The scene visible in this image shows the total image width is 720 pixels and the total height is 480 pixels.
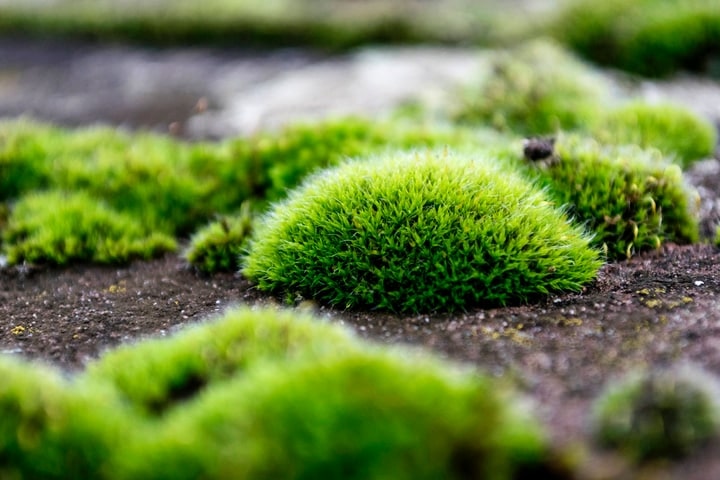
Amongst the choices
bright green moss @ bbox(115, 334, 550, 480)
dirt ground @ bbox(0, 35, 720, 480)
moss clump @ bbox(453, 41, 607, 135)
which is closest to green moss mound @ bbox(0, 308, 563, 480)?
bright green moss @ bbox(115, 334, 550, 480)

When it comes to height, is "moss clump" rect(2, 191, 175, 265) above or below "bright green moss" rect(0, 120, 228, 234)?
below

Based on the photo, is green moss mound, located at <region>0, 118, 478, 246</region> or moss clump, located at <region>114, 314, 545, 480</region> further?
green moss mound, located at <region>0, 118, 478, 246</region>

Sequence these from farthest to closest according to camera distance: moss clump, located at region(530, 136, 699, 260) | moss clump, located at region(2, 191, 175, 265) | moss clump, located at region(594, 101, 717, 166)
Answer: moss clump, located at region(594, 101, 717, 166) → moss clump, located at region(2, 191, 175, 265) → moss clump, located at region(530, 136, 699, 260)

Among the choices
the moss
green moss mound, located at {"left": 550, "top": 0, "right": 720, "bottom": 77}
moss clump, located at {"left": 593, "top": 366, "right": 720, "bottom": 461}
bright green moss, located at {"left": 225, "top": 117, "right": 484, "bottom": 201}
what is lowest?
the moss

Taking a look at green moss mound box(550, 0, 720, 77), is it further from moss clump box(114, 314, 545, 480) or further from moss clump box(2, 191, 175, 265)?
moss clump box(114, 314, 545, 480)

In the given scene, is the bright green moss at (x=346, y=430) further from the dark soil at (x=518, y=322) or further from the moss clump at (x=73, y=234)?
the moss clump at (x=73, y=234)

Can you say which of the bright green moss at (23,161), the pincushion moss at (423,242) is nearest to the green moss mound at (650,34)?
the pincushion moss at (423,242)
